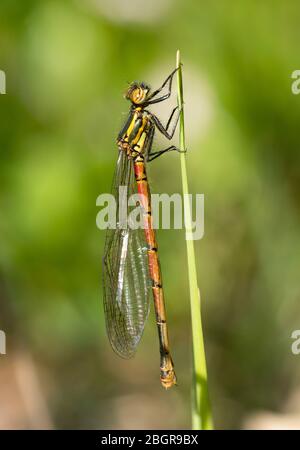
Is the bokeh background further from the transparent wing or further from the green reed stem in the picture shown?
the green reed stem

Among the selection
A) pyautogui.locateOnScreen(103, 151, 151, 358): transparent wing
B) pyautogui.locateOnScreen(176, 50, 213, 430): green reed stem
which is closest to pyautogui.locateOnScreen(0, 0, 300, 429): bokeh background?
pyautogui.locateOnScreen(103, 151, 151, 358): transparent wing

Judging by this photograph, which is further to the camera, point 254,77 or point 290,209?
point 290,209

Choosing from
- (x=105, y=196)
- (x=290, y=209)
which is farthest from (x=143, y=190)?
(x=290, y=209)

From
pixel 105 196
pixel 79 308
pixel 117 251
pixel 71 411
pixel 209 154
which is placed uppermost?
pixel 209 154

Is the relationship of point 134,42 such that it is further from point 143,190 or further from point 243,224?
point 243,224

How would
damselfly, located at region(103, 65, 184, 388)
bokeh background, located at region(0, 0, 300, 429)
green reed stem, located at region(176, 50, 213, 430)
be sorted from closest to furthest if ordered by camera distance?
green reed stem, located at region(176, 50, 213, 430) → damselfly, located at region(103, 65, 184, 388) → bokeh background, located at region(0, 0, 300, 429)

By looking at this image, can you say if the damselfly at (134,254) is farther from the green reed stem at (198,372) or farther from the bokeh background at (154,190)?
the green reed stem at (198,372)
